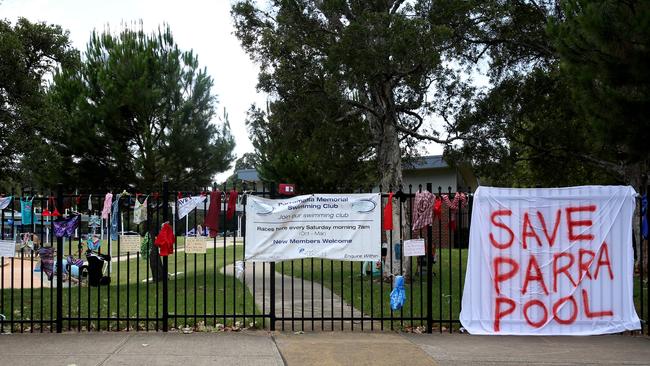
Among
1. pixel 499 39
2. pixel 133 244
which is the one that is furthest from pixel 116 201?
pixel 499 39

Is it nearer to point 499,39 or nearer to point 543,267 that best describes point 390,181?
point 499,39

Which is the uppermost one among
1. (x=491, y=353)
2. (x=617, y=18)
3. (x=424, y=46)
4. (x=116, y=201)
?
(x=424, y=46)

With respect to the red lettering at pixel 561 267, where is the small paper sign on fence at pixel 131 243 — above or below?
above

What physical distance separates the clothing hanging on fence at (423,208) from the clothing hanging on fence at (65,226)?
181 inches

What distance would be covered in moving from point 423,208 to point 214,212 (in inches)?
112

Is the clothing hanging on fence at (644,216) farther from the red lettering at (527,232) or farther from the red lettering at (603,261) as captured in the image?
the red lettering at (527,232)

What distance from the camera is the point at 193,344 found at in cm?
718

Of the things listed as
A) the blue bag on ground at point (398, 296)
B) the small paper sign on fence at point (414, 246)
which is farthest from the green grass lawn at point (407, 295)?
the small paper sign on fence at point (414, 246)

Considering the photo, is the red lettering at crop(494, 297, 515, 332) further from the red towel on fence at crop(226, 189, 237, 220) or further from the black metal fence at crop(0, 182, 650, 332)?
the red towel on fence at crop(226, 189, 237, 220)

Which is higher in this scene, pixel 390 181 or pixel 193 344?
pixel 390 181

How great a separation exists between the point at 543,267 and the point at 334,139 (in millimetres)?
10254

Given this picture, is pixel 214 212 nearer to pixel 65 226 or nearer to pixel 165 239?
pixel 165 239

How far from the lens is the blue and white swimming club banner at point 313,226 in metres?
7.96

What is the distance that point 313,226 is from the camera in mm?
8000
